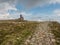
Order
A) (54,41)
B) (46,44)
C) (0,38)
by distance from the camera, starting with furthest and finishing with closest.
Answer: (0,38) < (54,41) < (46,44)

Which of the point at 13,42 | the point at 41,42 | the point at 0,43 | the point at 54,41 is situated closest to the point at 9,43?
the point at 13,42

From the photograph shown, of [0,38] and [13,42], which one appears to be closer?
[13,42]

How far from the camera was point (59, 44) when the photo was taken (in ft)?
161

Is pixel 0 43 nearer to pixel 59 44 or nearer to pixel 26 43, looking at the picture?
pixel 26 43

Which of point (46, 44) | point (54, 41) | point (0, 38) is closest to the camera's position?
point (46, 44)

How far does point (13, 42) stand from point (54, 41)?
12112 millimetres

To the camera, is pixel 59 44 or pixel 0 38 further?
pixel 0 38

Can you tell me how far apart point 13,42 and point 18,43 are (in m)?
1.73

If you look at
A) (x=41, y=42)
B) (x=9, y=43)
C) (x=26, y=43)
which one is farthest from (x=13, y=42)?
(x=41, y=42)

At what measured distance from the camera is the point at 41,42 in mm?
49812

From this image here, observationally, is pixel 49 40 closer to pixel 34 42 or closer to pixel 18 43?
pixel 34 42

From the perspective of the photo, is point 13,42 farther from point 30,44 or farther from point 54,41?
point 54,41

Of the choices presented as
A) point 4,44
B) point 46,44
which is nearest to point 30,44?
point 46,44

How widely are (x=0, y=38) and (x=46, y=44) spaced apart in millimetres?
19073
